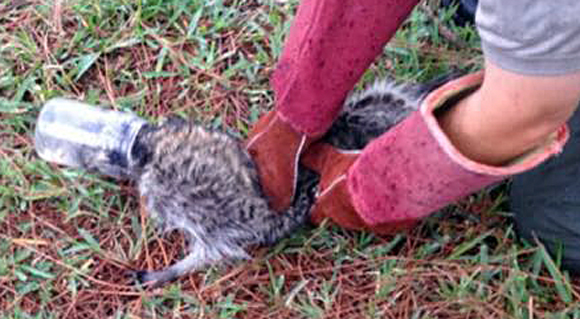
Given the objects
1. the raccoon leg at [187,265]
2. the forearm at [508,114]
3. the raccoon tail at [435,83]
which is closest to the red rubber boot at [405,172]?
the forearm at [508,114]

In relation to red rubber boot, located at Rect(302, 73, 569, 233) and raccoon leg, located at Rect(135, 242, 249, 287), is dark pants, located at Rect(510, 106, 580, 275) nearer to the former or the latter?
red rubber boot, located at Rect(302, 73, 569, 233)

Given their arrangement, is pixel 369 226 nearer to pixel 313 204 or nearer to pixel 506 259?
pixel 313 204

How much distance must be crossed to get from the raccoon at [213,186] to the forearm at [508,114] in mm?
375

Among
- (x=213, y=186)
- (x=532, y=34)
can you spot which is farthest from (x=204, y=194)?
(x=532, y=34)

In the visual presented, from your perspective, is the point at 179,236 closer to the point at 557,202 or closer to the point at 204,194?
the point at 204,194

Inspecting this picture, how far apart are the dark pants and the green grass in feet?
0.14

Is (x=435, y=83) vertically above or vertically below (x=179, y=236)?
above

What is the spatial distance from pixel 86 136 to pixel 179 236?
277mm

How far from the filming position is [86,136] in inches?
60.1

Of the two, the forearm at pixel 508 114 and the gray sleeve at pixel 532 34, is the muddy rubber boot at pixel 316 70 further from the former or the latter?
the gray sleeve at pixel 532 34

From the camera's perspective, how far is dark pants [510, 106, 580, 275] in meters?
1.40

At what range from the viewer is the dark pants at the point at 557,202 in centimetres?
140

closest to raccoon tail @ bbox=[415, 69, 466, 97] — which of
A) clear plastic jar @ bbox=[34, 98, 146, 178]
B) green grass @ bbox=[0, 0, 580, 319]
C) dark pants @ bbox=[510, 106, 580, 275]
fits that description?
green grass @ bbox=[0, 0, 580, 319]

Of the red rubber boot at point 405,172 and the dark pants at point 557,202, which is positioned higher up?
the red rubber boot at point 405,172
